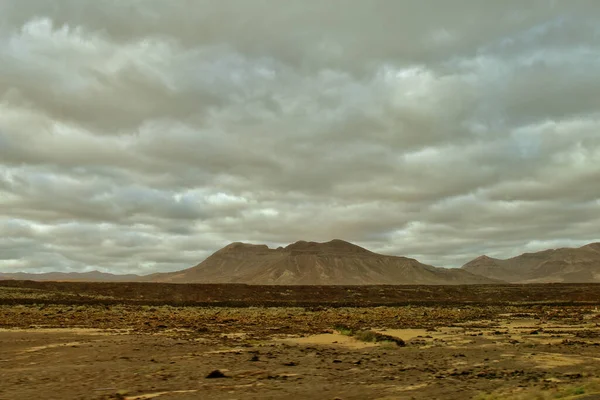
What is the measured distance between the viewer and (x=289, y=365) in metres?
16.5

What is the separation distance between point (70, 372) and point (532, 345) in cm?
1955

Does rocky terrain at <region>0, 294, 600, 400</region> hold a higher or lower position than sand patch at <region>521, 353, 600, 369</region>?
higher

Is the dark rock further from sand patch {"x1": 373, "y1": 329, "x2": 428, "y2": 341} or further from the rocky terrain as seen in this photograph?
sand patch {"x1": 373, "y1": 329, "x2": 428, "y2": 341}

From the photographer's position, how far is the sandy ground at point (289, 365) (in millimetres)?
12156

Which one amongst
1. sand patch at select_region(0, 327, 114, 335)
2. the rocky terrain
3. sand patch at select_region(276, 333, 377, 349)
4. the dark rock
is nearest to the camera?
the rocky terrain

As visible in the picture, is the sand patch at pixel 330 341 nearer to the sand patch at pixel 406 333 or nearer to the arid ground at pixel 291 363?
the arid ground at pixel 291 363

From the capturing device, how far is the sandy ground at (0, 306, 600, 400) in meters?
12.2

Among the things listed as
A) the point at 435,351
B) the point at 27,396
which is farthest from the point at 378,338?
the point at 27,396

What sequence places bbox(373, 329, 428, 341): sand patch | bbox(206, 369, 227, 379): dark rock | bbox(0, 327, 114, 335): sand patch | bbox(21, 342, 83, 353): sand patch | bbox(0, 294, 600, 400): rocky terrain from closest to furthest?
1. bbox(0, 294, 600, 400): rocky terrain
2. bbox(206, 369, 227, 379): dark rock
3. bbox(21, 342, 83, 353): sand patch
4. bbox(373, 329, 428, 341): sand patch
5. bbox(0, 327, 114, 335): sand patch

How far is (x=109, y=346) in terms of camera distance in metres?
20.9

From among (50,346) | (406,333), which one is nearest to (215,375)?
(50,346)

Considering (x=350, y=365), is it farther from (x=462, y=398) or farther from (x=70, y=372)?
(x=70, y=372)

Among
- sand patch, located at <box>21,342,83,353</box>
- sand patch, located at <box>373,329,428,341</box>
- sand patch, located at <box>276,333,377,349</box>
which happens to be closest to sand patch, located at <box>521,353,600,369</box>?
sand patch, located at <box>276,333,377,349</box>

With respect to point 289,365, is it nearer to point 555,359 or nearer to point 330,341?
point 330,341
